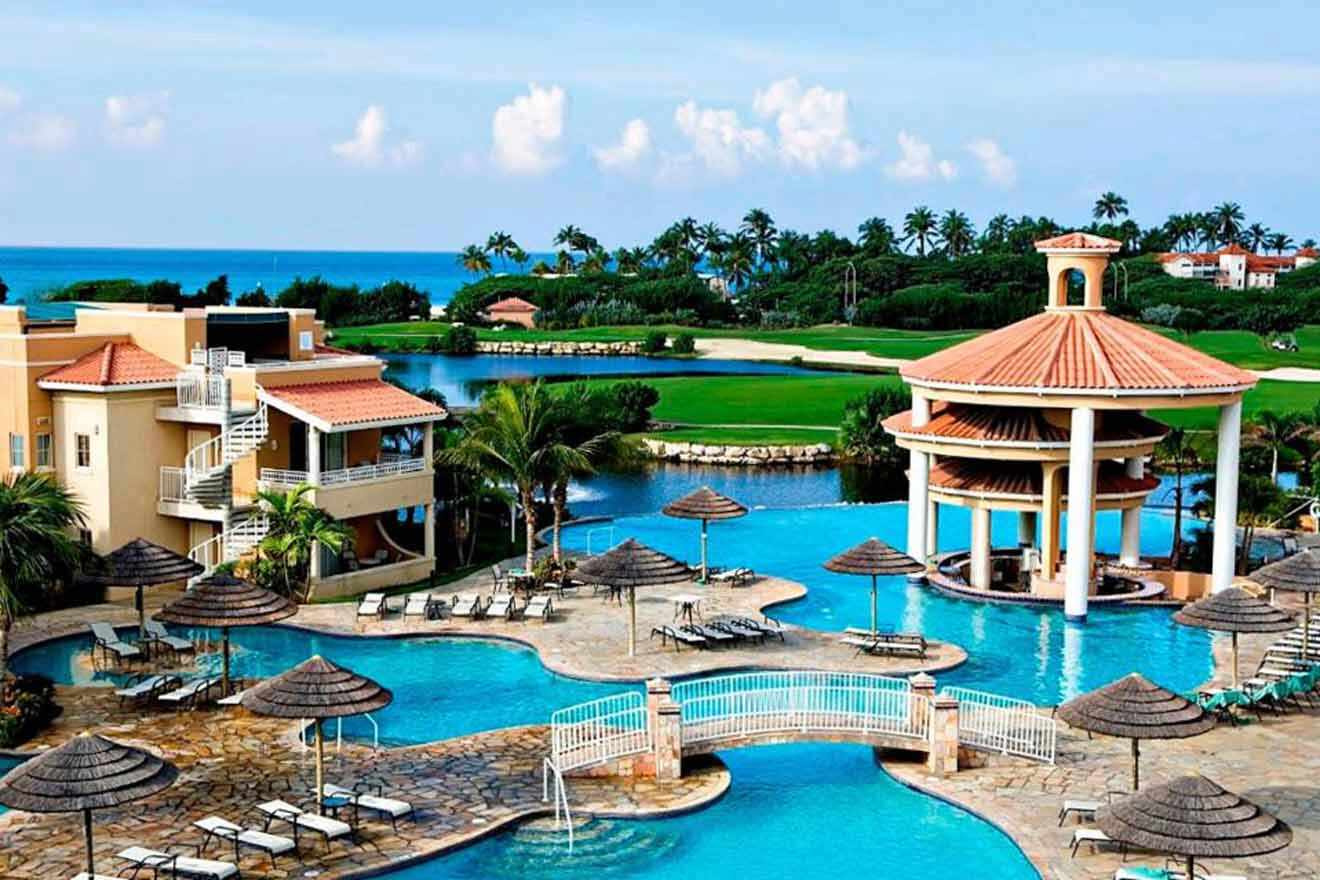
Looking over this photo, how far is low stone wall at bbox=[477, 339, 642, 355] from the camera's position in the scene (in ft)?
422

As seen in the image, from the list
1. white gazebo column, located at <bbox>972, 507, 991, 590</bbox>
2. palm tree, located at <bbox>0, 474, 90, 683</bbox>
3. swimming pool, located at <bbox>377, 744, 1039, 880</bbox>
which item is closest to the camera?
swimming pool, located at <bbox>377, 744, 1039, 880</bbox>

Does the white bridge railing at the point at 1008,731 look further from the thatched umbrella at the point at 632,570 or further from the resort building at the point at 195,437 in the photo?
the resort building at the point at 195,437

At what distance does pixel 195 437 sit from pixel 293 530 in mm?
4798

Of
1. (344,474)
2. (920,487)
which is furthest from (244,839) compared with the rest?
(920,487)

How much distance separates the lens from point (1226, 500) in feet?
119

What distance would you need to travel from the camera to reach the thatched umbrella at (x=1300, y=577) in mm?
28406

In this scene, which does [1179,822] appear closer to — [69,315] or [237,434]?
[237,434]

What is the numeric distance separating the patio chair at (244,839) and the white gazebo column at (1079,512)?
20211mm

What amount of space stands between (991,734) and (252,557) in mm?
17635

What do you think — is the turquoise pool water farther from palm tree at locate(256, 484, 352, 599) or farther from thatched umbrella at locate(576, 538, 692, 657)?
palm tree at locate(256, 484, 352, 599)

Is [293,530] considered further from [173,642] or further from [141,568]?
[141,568]

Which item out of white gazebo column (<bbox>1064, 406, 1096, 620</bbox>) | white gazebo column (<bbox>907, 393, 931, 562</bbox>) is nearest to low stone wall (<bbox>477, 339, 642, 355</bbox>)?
white gazebo column (<bbox>907, 393, 931, 562</bbox>)

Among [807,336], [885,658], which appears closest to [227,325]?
[885,658]

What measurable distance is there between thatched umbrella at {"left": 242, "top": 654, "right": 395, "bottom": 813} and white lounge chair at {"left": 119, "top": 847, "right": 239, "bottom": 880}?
235cm
